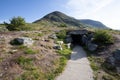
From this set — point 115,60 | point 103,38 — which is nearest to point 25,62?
point 115,60

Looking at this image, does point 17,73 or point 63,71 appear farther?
point 63,71

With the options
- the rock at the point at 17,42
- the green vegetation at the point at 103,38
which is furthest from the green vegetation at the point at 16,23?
the green vegetation at the point at 103,38

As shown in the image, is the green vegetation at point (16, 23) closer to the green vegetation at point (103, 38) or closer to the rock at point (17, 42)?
the rock at point (17, 42)

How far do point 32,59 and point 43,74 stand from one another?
9.40 feet

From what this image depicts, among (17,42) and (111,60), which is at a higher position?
(17,42)

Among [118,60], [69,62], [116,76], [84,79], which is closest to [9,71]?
[84,79]

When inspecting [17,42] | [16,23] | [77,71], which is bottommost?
[77,71]

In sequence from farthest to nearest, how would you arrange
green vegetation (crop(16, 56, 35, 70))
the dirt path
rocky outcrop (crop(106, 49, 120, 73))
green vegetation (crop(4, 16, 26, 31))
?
green vegetation (crop(4, 16, 26, 31)) < rocky outcrop (crop(106, 49, 120, 73)) < green vegetation (crop(16, 56, 35, 70)) < the dirt path

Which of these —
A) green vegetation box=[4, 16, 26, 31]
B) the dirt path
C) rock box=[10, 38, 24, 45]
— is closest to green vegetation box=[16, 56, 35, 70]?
the dirt path

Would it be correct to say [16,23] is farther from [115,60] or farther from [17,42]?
[115,60]

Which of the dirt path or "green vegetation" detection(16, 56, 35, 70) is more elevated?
"green vegetation" detection(16, 56, 35, 70)

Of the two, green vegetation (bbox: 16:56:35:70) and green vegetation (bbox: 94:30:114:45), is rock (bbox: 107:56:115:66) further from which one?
green vegetation (bbox: 16:56:35:70)

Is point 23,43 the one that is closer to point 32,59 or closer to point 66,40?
point 32,59

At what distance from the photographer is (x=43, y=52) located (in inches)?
754
